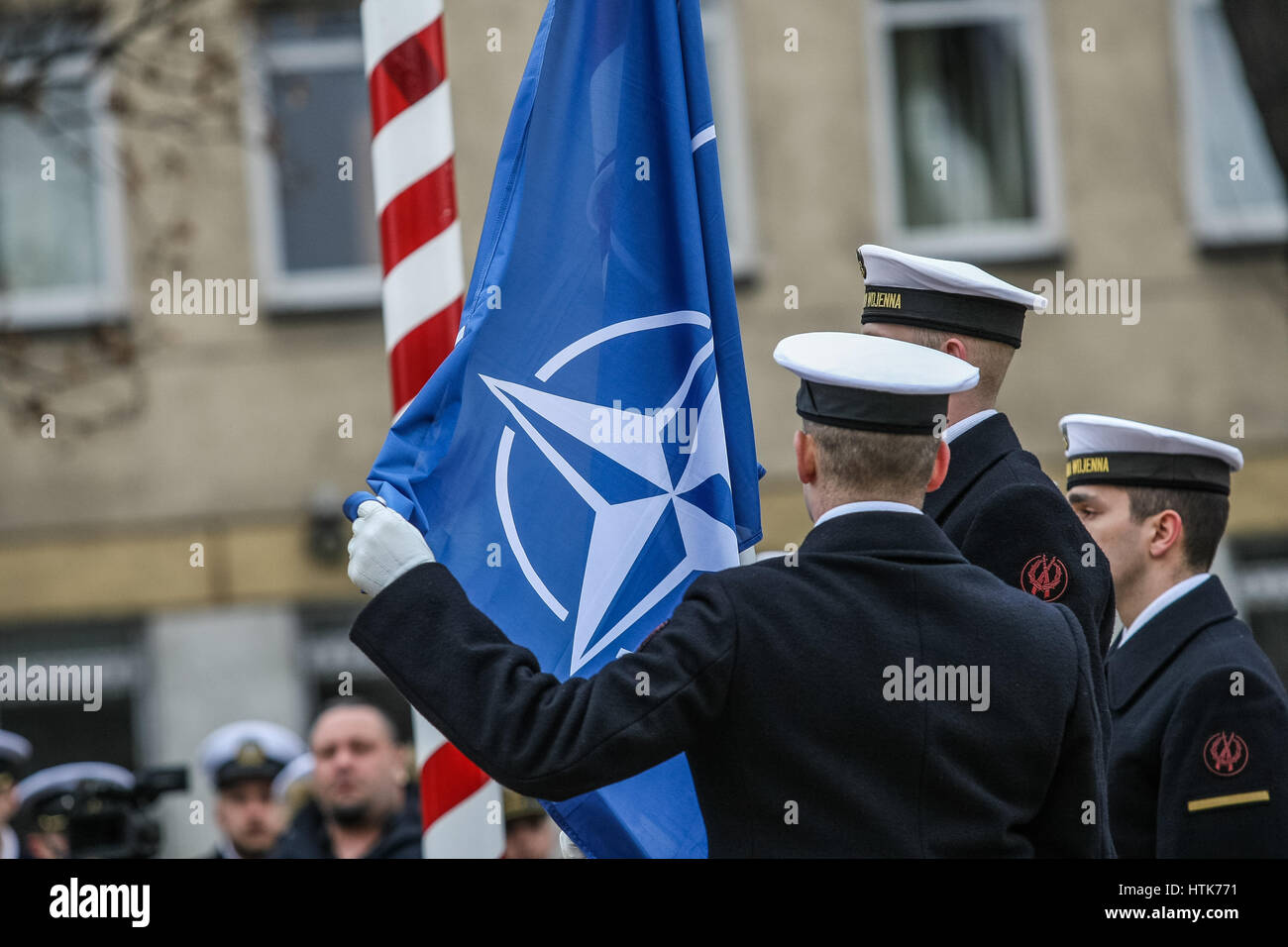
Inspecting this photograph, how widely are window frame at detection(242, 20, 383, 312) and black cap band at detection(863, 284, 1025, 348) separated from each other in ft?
28.3

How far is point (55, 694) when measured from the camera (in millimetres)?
12961

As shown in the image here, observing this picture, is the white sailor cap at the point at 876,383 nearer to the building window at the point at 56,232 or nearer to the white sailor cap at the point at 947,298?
the white sailor cap at the point at 947,298

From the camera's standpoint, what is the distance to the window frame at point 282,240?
39.2 feet

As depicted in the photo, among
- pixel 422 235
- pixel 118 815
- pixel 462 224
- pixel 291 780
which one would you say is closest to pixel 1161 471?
pixel 422 235

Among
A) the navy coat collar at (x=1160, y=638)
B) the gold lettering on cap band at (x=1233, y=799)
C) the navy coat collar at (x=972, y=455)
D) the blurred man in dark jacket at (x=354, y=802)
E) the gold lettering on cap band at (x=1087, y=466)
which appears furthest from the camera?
the blurred man in dark jacket at (x=354, y=802)

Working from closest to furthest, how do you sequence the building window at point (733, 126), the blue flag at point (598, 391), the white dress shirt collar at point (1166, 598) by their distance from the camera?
the blue flag at point (598, 391), the white dress shirt collar at point (1166, 598), the building window at point (733, 126)

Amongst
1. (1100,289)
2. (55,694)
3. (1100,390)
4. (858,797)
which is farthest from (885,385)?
(55,694)

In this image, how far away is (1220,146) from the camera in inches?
480

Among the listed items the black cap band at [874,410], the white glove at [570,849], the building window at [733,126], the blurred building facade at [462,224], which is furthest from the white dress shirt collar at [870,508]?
the building window at [733,126]

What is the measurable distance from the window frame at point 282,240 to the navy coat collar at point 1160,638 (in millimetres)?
8529

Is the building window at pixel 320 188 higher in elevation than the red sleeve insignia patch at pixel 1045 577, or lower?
higher

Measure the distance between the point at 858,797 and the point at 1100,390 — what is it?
9.62 metres

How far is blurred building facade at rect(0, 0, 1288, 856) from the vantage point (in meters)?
11.7

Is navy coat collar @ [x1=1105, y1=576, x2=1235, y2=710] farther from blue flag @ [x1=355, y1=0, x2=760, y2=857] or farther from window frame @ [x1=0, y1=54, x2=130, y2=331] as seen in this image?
window frame @ [x1=0, y1=54, x2=130, y2=331]
